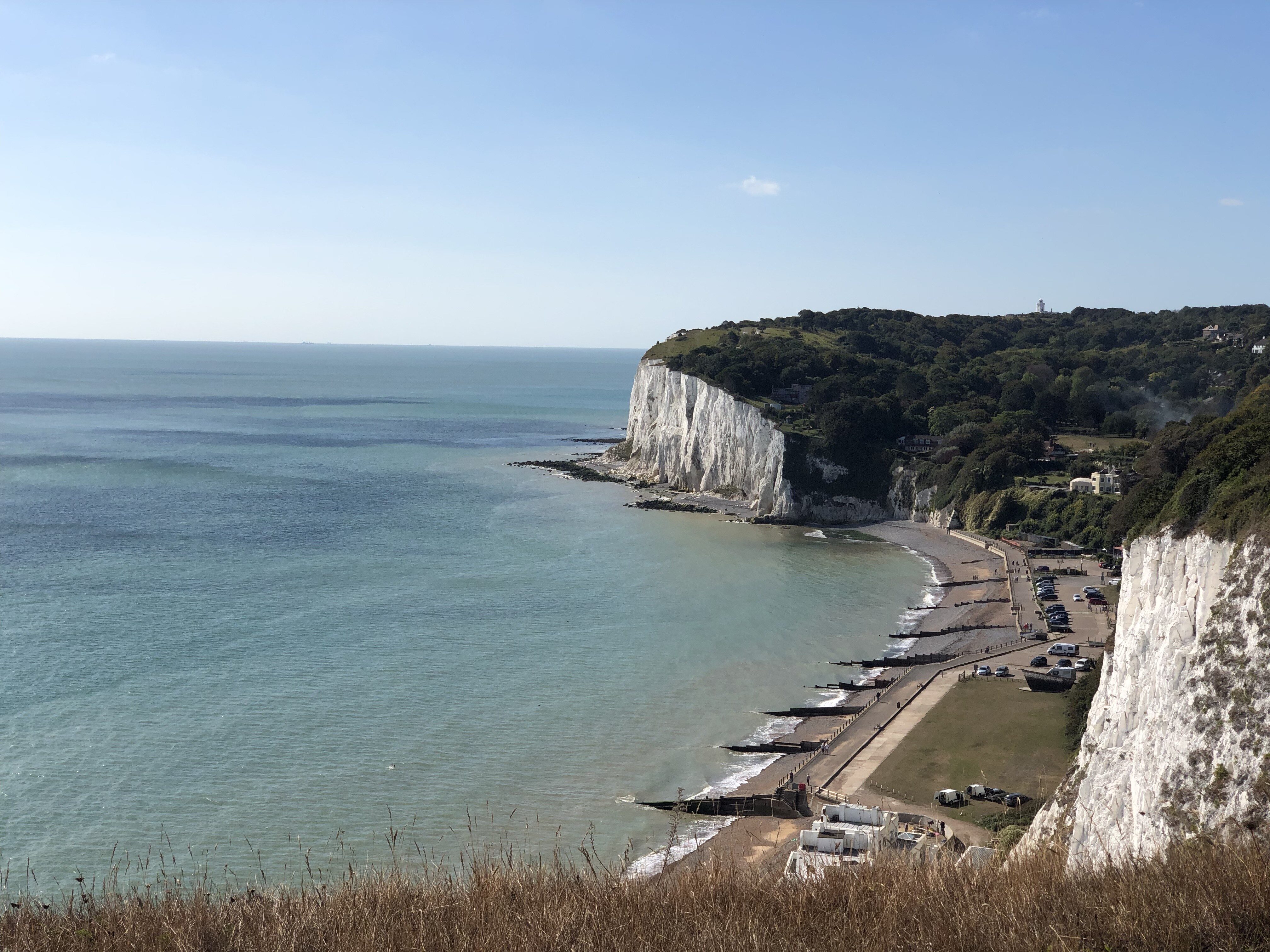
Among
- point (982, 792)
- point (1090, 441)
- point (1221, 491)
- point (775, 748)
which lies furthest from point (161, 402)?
point (1221, 491)

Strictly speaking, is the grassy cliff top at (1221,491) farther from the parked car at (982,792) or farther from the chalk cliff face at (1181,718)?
the parked car at (982,792)

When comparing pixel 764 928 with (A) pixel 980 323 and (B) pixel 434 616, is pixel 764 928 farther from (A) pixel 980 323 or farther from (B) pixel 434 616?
(A) pixel 980 323

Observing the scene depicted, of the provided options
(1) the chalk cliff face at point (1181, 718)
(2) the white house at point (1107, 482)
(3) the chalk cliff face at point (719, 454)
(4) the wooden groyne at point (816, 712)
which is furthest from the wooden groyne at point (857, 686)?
(3) the chalk cliff face at point (719, 454)

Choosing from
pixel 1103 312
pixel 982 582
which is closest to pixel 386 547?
pixel 982 582

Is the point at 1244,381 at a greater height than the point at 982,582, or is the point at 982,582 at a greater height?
the point at 1244,381

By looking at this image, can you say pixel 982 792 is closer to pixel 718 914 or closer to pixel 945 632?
pixel 945 632

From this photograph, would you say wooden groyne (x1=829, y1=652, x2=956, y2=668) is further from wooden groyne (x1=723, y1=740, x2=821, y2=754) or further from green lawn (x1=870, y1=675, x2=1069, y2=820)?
wooden groyne (x1=723, y1=740, x2=821, y2=754)
